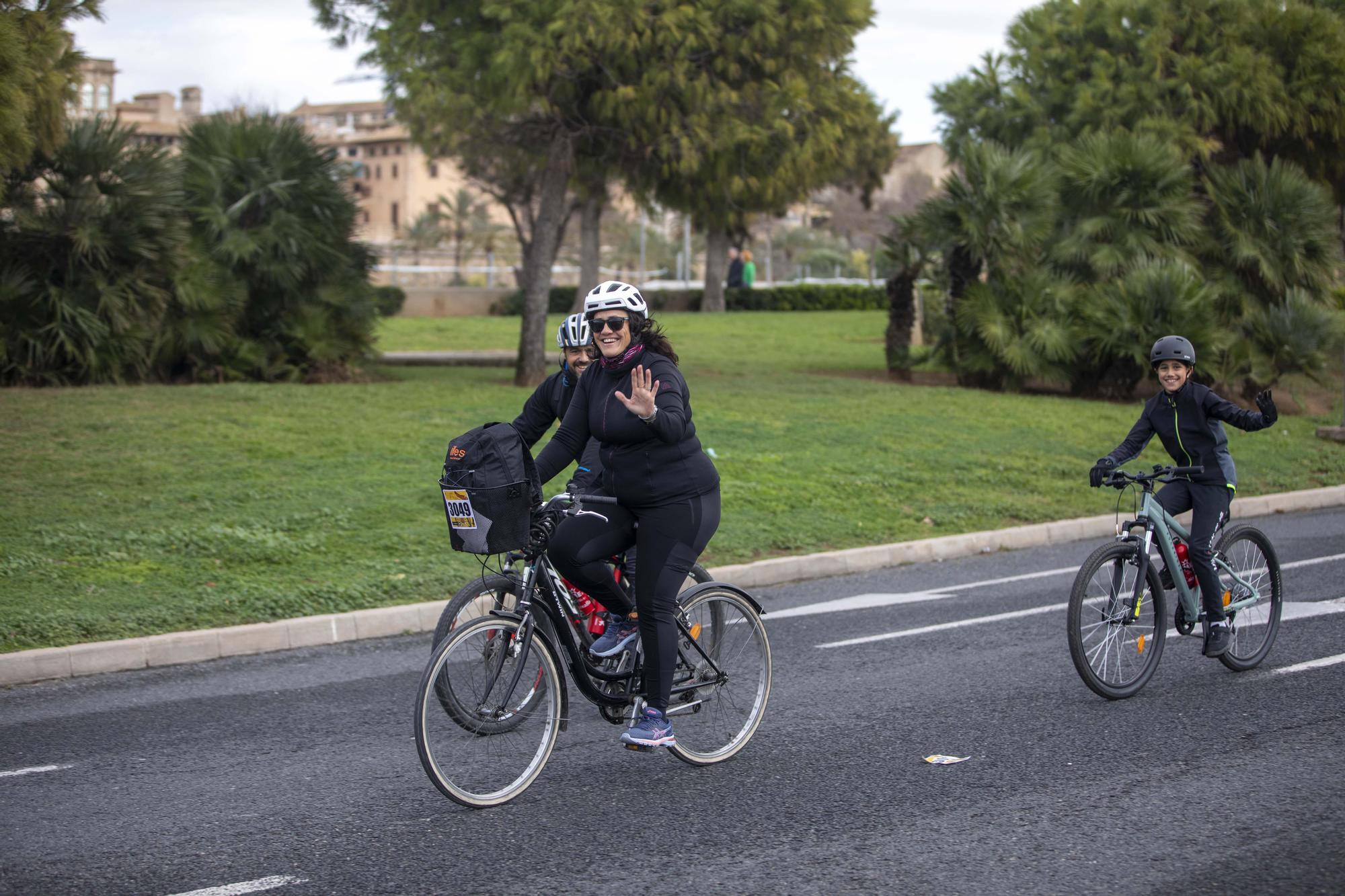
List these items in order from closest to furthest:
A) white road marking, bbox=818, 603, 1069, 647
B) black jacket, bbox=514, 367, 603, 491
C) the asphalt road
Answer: the asphalt road
black jacket, bbox=514, 367, 603, 491
white road marking, bbox=818, 603, 1069, 647

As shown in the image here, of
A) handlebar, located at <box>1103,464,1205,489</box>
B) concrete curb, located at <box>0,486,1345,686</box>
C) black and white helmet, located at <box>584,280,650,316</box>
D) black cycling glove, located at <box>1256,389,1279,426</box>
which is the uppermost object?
black and white helmet, located at <box>584,280,650,316</box>

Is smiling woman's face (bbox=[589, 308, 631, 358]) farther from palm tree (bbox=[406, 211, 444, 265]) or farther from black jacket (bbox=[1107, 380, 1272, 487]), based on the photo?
palm tree (bbox=[406, 211, 444, 265])

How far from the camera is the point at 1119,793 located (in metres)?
5.45

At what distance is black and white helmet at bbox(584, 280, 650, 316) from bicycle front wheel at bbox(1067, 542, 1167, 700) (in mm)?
2640

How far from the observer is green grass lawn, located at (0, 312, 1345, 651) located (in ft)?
31.2

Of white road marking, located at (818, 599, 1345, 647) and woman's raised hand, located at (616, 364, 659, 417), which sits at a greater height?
woman's raised hand, located at (616, 364, 659, 417)

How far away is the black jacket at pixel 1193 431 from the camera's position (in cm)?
725

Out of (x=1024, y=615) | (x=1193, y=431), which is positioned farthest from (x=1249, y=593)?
(x=1024, y=615)

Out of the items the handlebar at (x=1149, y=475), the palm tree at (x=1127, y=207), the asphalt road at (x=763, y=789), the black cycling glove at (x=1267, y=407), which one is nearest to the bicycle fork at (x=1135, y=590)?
the handlebar at (x=1149, y=475)

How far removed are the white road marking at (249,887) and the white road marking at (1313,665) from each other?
5.25m

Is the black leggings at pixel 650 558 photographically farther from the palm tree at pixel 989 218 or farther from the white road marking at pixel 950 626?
the palm tree at pixel 989 218

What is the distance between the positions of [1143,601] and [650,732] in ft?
9.35

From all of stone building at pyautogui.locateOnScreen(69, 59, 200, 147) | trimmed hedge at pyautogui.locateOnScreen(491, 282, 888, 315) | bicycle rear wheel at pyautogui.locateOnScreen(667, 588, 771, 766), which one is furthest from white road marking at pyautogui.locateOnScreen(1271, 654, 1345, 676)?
stone building at pyautogui.locateOnScreen(69, 59, 200, 147)

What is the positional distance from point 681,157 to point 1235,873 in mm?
15941
